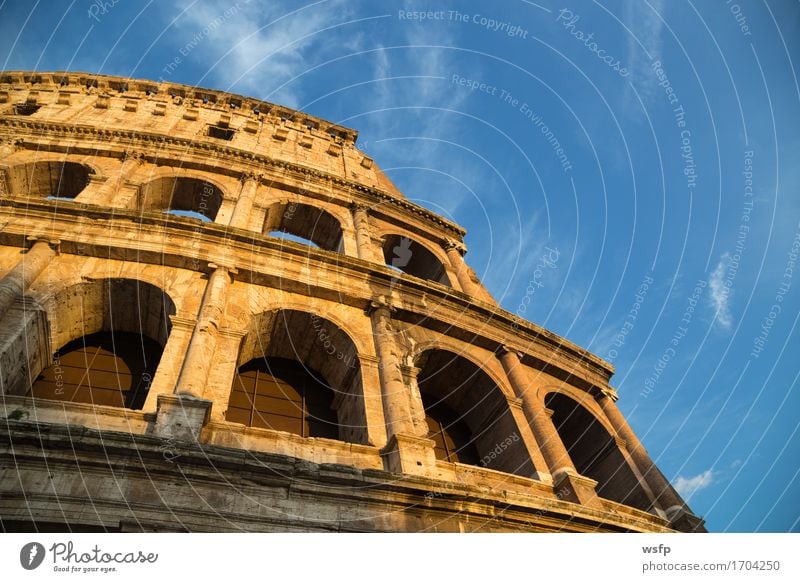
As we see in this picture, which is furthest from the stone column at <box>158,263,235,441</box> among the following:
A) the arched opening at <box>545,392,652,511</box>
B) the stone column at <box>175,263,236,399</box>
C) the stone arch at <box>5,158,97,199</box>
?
the arched opening at <box>545,392,652,511</box>

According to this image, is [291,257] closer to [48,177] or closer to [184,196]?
[184,196]

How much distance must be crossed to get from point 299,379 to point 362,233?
5554mm

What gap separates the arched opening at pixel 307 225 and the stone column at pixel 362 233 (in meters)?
0.64

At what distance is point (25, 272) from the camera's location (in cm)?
906

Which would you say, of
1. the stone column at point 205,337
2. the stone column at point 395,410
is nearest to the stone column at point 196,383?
the stone column at point 205,337

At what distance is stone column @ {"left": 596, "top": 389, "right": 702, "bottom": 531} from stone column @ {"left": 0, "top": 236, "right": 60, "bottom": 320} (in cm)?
1317

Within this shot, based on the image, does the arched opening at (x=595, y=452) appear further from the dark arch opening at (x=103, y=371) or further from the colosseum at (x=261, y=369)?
the dark arch opening at (x=103, y=371)

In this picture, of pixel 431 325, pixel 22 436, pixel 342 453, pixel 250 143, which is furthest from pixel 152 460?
pixel 250 143

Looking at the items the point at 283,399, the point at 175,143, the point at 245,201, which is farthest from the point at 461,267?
the point at 175,143

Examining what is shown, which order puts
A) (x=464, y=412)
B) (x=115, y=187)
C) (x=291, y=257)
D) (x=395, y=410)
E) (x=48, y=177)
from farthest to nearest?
(x=48, y=177) < (x=115, y=187) < (x=464, y=412) < (x=291, y=257) < (x=395, y=410)

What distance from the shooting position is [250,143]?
60.3 ft

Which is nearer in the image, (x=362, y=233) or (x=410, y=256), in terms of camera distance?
(x=362, y=233)

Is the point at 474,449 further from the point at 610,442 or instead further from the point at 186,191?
the point at 186,191

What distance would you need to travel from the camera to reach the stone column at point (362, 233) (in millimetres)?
13836
